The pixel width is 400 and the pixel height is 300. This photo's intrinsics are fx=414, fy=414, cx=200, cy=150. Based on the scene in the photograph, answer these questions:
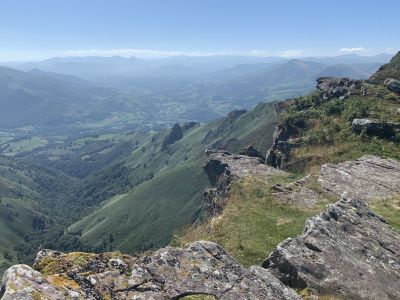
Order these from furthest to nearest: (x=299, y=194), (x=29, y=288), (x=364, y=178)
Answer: (x=364, y=178)
(x=299, y=194)
(x=29, y=288)

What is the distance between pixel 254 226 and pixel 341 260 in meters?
12.0

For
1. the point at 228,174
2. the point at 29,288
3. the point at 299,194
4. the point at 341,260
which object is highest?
the point at 29,288

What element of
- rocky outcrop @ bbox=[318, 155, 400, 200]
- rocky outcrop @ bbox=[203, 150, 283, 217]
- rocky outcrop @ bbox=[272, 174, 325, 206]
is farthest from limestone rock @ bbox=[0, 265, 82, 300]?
rocky outcrop @ bbox=[203, 150, 283, 217]

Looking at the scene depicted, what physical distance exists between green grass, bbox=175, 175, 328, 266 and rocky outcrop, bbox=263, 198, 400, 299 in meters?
4.65

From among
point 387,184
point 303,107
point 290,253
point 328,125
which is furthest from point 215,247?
point 303,107

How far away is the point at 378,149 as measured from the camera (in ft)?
211

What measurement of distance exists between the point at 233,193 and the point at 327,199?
12299mm

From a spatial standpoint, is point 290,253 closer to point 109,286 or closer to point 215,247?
point 215,247

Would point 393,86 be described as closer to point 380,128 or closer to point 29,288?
point 380,128

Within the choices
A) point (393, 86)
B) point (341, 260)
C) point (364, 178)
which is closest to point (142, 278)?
point (341, 260)

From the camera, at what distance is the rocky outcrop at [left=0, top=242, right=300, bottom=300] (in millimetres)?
16031

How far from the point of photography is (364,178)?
51.1 meters

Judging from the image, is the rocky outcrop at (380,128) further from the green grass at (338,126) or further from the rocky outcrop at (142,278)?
the rocky outcrop at (142,278)

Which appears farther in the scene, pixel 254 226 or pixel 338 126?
pixel 338 126
